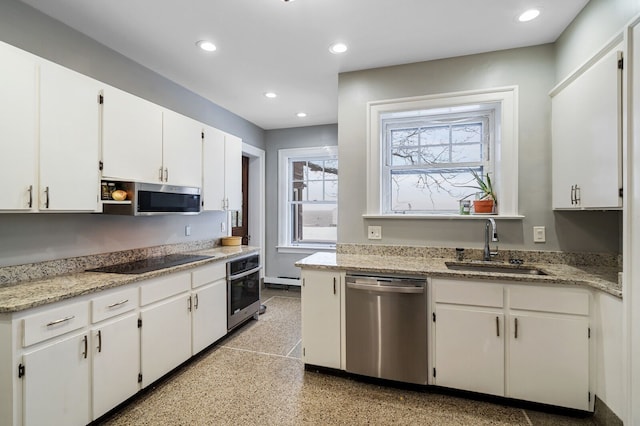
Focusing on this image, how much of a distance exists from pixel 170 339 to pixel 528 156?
335cm

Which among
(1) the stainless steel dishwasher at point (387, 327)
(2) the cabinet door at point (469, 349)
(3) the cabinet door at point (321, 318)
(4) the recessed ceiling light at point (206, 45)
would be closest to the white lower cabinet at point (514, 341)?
(2) the cabinet door at point (469, 349)

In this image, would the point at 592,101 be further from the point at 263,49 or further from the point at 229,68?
the point at 229,68

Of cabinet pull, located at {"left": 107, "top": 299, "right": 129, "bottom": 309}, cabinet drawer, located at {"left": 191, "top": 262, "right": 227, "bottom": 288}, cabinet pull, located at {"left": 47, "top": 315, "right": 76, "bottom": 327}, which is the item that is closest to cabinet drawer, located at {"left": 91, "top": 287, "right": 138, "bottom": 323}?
cabinet pull, located at {"left": 107, "top": 299, "right": 129, "bottom": 309}

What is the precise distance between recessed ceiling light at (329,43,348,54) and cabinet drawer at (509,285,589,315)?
232cm

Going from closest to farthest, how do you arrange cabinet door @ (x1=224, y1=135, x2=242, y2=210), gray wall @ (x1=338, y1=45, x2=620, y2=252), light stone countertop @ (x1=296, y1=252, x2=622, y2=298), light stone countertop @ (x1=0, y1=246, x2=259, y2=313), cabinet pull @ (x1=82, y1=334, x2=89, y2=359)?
light stone countertop @ (x1=0, y1=246, x2=259, y2=313)
cabinet pull @ (x1=82, y1=334, x2=89, y2=359)
light stone countertop @ (x1=296, y1=252, x2=622, y2=298)
gray wall @ (x1=338, y1=45, x2=620, y2=252)
cabinet door @ (x1=224, y1=135, x2=242, y2=210)

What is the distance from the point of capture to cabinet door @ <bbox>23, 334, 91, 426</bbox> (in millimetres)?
1518

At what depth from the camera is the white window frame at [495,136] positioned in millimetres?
2529

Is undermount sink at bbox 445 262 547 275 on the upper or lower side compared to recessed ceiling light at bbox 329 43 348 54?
lower

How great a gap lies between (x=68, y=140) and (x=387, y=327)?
102 inches

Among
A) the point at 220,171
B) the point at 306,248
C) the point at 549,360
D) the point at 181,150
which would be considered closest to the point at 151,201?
the point at 181,150

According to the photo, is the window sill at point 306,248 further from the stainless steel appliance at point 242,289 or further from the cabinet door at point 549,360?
the cabinet door at point 549,360

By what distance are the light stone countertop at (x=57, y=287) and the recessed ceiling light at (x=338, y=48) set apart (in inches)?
90.9

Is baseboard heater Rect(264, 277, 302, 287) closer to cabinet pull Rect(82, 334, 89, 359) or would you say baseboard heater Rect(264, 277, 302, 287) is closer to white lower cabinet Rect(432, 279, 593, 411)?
white lower cabinet Rect(432, 279, 593, 411)

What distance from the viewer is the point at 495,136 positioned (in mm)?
2719
